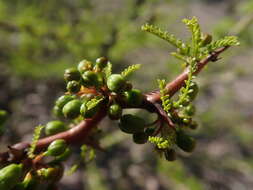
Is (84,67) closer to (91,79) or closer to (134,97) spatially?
(91,79)

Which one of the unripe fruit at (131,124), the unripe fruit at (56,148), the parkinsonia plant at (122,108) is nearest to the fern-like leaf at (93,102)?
the parkinsonia plant at (122,108)

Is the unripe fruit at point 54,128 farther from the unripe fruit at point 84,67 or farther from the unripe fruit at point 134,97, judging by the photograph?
the unripe fruit at point 134,97

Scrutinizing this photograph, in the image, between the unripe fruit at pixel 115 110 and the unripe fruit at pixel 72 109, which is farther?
the unripe fruit at pixel 72 109

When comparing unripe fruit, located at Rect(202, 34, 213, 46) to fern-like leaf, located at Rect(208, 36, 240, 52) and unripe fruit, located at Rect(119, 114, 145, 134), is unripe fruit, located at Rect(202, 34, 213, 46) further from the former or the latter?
unripe fruit, located at Rect(119, 114, 145, 134)

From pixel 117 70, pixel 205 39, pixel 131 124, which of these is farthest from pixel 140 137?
pixel 117 70

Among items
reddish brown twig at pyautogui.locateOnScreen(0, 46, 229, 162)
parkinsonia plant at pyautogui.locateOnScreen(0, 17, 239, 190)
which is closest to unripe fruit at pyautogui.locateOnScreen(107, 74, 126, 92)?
parkinsonia plant at pyautogui.locateOnScreen(0, 17, 239, 190)

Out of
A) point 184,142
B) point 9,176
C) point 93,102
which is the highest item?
point 93,102
